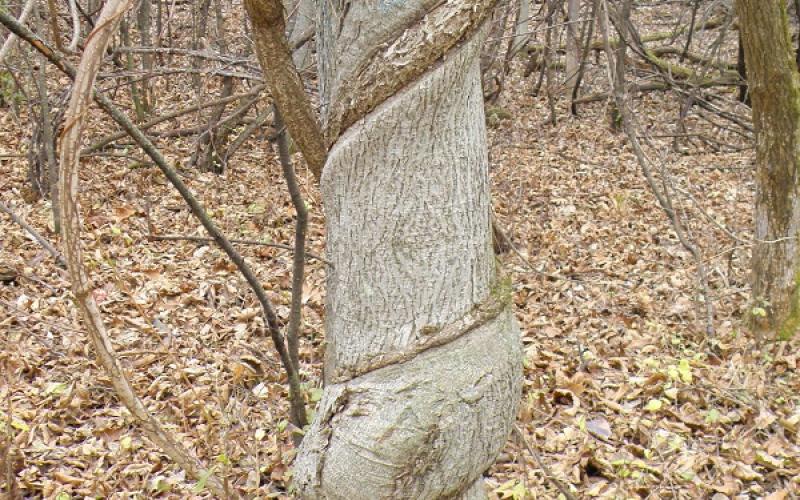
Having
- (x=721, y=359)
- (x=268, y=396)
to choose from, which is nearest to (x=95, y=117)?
(x=268, y=396)

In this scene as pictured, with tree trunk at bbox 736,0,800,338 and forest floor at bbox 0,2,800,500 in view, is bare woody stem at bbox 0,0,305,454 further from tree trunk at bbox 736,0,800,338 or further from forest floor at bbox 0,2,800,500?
tree trunk at bbox 736,0,800,338

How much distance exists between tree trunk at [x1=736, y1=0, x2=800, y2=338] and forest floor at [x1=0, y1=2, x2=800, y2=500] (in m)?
0.21

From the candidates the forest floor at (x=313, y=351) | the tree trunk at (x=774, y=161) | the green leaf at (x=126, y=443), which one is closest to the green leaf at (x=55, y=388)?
the forest floor at (x=313, y=351)

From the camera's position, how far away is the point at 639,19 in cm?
1449

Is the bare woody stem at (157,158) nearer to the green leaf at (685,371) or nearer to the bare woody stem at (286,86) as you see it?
the bare woody stem at (286,86)

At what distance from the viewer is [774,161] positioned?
404cm

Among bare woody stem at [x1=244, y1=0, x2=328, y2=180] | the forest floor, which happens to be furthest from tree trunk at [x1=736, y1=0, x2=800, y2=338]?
bare woody stem at [x1=244, y1=0, x2=328, y2=180]

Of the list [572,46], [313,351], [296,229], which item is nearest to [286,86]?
[296,229]

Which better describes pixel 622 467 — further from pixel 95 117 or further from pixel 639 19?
pixel 639 19

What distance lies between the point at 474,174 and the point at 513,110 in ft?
29.3

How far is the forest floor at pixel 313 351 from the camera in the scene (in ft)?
10.5

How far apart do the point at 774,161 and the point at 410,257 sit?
3.34 meters

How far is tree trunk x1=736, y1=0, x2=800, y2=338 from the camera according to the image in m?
3.87

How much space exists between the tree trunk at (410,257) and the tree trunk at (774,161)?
3.02 m
